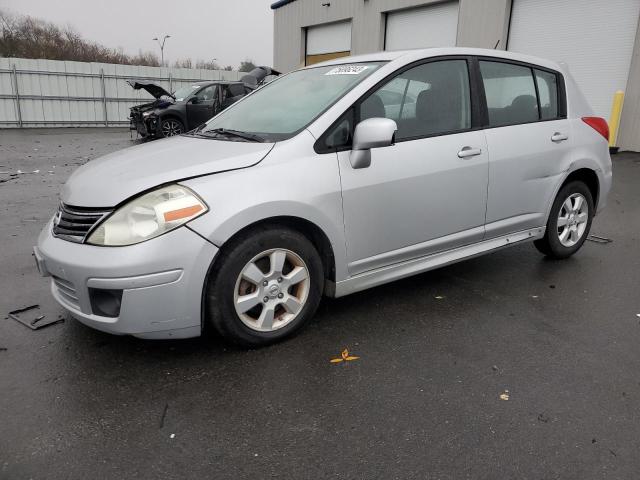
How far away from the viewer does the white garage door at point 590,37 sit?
11.6 meters

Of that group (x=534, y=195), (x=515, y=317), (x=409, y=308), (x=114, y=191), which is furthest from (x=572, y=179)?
(x=114, y=191)

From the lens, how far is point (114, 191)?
2729 mm

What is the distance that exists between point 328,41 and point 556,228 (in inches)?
710

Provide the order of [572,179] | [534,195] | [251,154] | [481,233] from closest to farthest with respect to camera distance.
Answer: [251,154] < [481,233] < [534,195] < [572,179]

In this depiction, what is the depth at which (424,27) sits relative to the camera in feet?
53.3

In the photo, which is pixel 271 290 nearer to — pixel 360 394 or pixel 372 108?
pixel 360 394

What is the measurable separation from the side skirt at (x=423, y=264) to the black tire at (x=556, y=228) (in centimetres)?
18

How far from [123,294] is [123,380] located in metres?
0.48

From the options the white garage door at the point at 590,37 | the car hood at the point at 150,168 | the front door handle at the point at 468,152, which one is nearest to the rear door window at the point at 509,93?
the front door handle at the point at 468,152

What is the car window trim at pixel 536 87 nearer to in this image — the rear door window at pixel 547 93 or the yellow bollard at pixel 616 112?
the rear door window at pixel 547 93

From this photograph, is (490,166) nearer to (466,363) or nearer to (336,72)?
(336,72)

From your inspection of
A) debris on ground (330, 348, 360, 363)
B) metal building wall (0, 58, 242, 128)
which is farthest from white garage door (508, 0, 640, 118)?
metal building wall (0, 58, 242, 128)

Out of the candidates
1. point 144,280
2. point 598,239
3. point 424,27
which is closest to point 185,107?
point 424,27

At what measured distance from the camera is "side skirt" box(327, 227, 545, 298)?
3268mm
